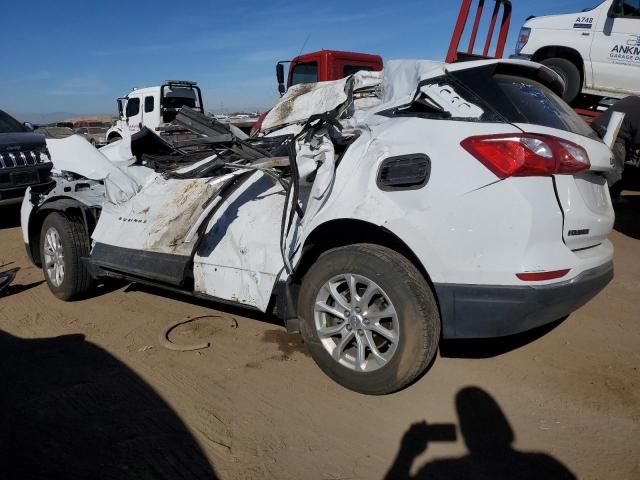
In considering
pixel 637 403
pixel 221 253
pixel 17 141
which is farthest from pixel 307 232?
pixel 17 141

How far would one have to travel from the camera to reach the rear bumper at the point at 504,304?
239 centimetres

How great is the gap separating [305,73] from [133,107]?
27.1 ft

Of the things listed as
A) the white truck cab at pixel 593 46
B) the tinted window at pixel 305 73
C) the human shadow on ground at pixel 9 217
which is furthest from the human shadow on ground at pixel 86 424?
the white truck cab at pixel 593 46

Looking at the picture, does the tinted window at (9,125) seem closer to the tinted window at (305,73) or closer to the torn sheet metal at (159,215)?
the tinted window at (305,73)

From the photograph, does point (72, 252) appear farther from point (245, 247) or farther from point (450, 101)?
point (450, 101)

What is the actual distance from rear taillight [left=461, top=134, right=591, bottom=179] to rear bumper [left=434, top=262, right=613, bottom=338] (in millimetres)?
563

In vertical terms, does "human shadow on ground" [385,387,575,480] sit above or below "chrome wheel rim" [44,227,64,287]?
below

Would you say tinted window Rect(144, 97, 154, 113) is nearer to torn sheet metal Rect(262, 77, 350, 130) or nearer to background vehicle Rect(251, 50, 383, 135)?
background vehicle Rect(251, 50, 383, 135)

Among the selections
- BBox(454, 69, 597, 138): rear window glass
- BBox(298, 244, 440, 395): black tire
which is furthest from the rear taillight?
BBox(298, 244, 440, 395): black tire

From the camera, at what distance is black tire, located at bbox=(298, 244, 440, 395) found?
2613mm

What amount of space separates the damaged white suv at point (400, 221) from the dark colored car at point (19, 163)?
5458 mm

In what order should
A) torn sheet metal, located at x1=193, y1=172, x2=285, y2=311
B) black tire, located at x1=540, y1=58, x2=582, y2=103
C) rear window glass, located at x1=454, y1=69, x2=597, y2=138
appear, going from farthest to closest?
black tire, located at x1=540, y1=58, x2=582, y2=103, torn sheet metal, located at x1=193, y1=172, x2=285, y2=311, rear window glass, located at x1=454, y1=69, x2=597, y2=138

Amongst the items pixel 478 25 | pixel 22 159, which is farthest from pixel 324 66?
pixel 22 159

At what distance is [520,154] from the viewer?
2.38 m
